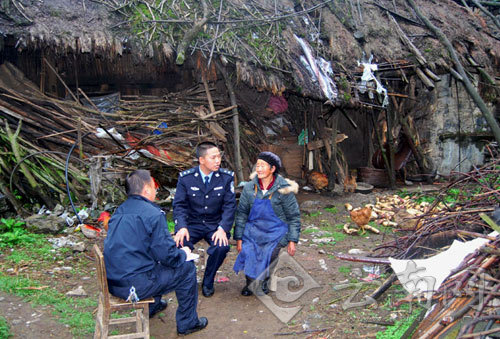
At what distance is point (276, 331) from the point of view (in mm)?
3623

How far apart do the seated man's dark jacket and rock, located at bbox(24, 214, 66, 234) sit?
3087mm

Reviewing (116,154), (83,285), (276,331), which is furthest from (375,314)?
(116,154)

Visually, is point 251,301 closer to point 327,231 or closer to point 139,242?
point 139,242

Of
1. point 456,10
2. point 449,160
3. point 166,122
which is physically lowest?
point 449,160

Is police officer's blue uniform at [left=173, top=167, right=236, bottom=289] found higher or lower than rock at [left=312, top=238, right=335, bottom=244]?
higher

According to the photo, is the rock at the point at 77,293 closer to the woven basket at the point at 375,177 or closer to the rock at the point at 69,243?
the rock at the point at 69,243

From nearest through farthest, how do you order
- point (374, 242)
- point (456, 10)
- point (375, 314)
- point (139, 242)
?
point (139, 242) < point (375, 314) < point (374, 242) < point (456, 10)

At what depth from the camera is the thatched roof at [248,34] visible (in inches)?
280

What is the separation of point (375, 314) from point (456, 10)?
12.2 m

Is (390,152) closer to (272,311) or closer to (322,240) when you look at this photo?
(322,240)

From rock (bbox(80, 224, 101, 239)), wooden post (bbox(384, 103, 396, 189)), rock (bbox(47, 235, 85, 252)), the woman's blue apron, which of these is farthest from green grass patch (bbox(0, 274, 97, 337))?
wooden post (bbox(384, 103, 396, 189))

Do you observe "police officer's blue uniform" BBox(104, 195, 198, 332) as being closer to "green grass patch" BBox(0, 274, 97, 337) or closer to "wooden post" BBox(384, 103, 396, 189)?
"green grass patch" BBox(0, 274, 97, 337)

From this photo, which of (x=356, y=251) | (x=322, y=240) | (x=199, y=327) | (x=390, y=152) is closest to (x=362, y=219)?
(x=322, y=240)

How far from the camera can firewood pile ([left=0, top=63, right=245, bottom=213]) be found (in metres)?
6.27
